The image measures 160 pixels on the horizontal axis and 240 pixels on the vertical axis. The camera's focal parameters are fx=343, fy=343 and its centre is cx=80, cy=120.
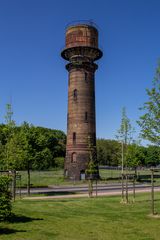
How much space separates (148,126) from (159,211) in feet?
14.7

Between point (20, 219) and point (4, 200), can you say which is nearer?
point (4, 200)

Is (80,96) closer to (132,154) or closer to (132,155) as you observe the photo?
(132,155)

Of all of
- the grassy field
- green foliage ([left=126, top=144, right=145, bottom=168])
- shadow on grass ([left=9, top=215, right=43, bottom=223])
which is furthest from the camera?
green foliage ([left=126, top=144, right=145, bottom=168])

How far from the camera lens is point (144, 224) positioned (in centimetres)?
1370

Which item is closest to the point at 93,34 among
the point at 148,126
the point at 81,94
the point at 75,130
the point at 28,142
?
the point at 81,94

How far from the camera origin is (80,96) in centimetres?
4906

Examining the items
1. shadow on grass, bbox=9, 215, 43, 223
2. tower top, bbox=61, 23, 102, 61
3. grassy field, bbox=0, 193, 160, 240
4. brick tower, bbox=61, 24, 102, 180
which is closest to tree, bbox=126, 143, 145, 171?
brick tower, bbox=61, 24, 102, 180

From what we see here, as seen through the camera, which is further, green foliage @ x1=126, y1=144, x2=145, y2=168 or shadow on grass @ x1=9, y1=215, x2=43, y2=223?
green foliage @ x1=126, y1=144, x2=145, y2=168

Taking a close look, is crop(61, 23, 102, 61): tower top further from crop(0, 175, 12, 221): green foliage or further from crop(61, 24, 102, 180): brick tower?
crop(0, 175, 12, 221): green foliage

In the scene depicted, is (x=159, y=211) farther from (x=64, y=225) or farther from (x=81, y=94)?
(x=81, y=94)

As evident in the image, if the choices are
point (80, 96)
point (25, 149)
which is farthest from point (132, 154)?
point (80, 96)

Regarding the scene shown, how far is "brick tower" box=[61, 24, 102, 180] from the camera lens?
48.6 m

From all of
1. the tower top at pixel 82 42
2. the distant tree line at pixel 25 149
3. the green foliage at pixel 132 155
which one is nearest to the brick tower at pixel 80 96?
the tower top at pixel 82 42

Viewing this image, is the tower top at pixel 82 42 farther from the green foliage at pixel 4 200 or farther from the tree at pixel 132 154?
the green foliage at pixel 4 200
